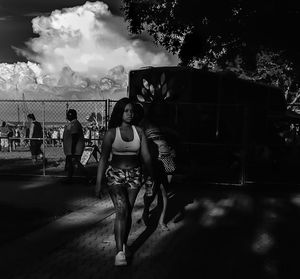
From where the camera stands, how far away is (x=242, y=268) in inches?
186

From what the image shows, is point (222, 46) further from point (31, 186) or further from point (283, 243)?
point (283, 243)

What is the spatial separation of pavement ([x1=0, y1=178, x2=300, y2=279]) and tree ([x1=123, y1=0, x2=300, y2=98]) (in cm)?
607

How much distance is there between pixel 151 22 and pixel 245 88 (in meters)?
4.39

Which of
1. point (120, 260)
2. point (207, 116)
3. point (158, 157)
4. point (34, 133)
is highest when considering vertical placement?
point (207, 116)

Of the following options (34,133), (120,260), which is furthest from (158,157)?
(34,133)

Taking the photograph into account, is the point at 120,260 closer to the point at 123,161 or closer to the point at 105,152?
the point at 123,161

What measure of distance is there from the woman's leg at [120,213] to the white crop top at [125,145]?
1.17ft

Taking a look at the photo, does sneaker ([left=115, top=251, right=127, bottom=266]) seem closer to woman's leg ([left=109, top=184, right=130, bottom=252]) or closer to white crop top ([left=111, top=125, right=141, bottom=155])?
woman's leg ([left=109, top=184, right=130, bottom=252])

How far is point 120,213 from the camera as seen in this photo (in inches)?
185

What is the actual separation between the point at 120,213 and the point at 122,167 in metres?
0.48

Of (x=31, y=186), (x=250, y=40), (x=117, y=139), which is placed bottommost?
(x=31, y=186)

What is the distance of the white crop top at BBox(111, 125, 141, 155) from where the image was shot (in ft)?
15.6

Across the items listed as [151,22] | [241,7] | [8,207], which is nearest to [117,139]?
[8,207]

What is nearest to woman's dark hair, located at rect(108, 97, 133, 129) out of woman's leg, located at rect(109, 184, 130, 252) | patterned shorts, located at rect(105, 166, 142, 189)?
patterned shorts, located at rect(105, 166, 142, 189)
